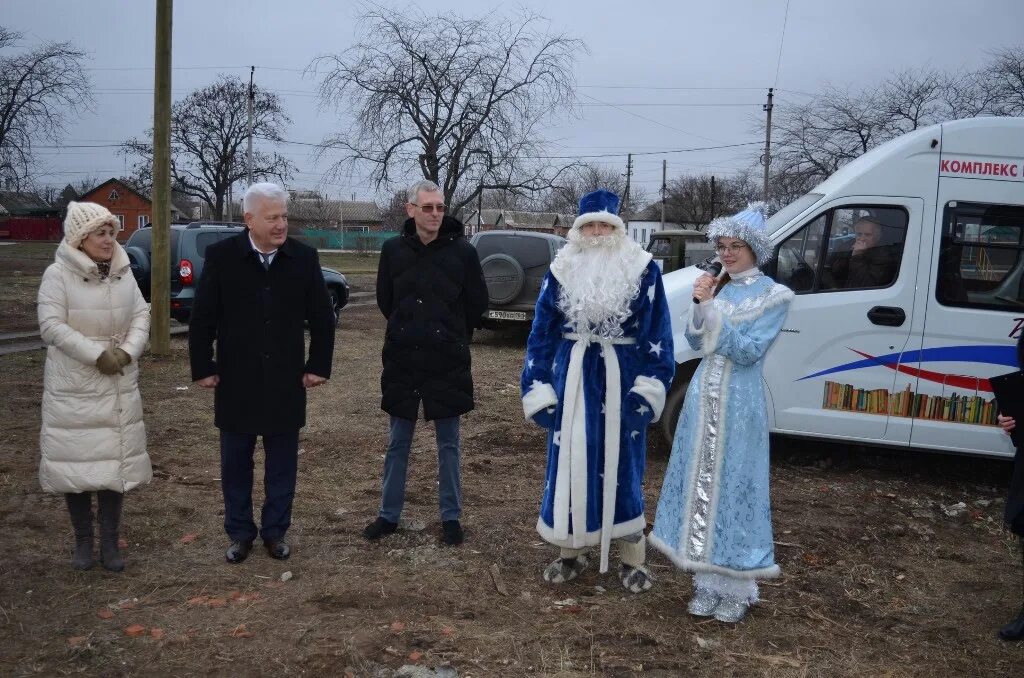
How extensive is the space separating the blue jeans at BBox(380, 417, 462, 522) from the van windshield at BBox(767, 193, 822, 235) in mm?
3098

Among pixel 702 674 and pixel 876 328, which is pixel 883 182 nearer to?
pixel 876 328

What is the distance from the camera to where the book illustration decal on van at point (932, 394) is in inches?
240

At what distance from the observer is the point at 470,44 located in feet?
84.0

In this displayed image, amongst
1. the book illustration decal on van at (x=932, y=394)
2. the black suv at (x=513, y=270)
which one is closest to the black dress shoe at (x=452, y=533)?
the book illustration decal on van at (x=932, y=394)

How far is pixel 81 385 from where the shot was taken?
13.7 feet

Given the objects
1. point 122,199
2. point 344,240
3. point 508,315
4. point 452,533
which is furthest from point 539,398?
point 122,199

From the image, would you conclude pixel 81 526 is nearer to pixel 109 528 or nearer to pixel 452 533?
pixel 109 528

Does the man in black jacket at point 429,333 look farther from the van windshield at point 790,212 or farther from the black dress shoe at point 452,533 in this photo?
the van windshield at point 790,212

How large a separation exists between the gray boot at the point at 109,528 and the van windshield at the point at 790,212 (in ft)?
15.7

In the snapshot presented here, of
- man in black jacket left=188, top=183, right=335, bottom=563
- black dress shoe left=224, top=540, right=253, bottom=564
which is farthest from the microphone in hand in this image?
black dress shoe left=224, top=540, right=253, bottom=564

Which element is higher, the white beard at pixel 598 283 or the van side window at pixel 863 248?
the van side window at pixel 863 248

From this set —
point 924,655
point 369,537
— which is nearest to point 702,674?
point 924,655

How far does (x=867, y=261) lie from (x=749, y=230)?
8.78 feet

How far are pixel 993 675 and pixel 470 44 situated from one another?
80.6 feet
